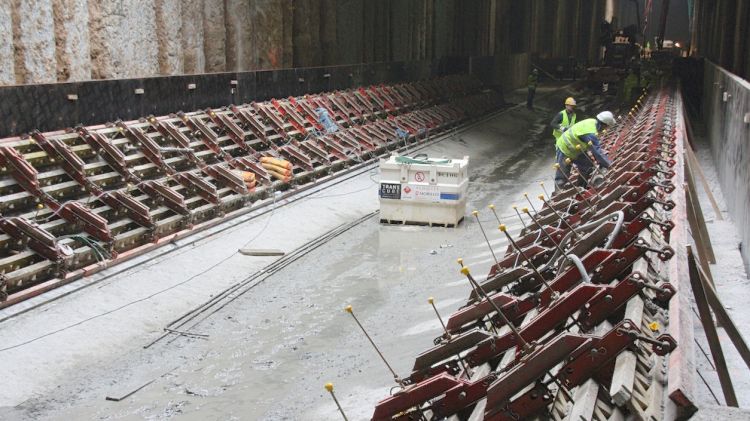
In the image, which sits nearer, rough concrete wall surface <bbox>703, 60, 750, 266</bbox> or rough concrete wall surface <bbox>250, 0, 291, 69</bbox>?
rough concrete wall surface <bbox>703, 60, 750, 266</bbox>

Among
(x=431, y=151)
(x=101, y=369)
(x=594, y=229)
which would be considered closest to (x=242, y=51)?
(x=431, y=151)

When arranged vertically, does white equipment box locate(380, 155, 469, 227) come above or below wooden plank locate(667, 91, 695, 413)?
below

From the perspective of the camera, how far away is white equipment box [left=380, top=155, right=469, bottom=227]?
1351 cm

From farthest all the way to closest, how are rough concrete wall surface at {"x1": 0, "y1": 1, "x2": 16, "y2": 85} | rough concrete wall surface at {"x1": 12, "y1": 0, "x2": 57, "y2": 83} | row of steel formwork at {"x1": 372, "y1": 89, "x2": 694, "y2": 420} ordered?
rough concrete wall surface at {"x1": 12, "y1": 0, "x2": 57, "y2": 83}, rough concrete wall surface at {"x1": 0, "y1": 1, "x2": 16, "y2": 85}, row of steel formwork at {"x1": 372, "y1": 89, "x2": 694, "y2": 420}

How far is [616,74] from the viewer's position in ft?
125

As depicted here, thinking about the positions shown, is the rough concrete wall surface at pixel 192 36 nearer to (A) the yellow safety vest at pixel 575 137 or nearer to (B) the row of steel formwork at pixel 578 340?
(A) the yellow safety vest at pixel 575 137

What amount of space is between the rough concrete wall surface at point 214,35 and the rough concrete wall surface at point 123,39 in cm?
205

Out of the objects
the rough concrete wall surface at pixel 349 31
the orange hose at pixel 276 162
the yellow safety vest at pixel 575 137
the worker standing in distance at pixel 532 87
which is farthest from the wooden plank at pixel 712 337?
the worker standing in distance at pixel 532 87

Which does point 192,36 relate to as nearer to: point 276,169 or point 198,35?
point 198,35

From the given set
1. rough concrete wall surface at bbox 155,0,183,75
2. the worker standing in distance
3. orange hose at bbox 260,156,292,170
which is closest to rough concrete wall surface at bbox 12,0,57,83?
rough concrete wall surface at bbox 155,0,183,75

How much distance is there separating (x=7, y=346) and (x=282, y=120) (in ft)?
33.1

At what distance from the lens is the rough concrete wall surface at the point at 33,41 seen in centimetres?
1347

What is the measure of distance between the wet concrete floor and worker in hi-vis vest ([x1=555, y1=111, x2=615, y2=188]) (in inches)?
56.7

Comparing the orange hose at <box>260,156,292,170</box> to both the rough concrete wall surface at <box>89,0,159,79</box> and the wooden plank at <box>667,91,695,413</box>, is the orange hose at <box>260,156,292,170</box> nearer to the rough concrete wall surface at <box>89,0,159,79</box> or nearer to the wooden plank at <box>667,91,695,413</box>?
the rough concrete wall surface at <box>89,0,159,79</box>
